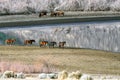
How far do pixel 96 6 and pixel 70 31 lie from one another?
36.0 m

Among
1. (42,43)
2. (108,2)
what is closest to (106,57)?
(42,43)

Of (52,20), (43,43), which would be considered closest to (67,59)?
(43,43)

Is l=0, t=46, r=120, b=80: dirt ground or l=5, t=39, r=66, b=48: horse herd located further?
l=5, t=39, r=66, b=48: horse herd

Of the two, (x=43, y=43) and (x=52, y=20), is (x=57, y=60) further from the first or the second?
(x=52, y=20)

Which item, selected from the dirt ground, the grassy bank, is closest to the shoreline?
the grassy bank

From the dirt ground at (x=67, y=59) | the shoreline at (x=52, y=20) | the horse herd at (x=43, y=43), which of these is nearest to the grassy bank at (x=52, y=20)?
the shoreline at (x=52, y=20)

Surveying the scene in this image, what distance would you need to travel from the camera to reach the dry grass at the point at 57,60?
31031 millimetres

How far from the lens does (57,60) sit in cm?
3522

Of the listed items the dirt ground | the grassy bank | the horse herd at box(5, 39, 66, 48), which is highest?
the dirt ground

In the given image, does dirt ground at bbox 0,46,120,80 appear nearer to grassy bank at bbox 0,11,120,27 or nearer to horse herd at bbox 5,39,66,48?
horse herd at bbox 5,39,66,48

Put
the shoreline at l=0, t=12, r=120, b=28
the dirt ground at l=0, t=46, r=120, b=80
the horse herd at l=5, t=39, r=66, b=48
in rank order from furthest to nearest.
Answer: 1. the shoreline at l=0, t=12, r=120, b=28
2. the horse herd at l=5, t=39, r=66, b=48
3. the dirt ground at l=0, t=46, r=120, b=80

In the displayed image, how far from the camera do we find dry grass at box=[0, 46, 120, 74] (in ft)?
102

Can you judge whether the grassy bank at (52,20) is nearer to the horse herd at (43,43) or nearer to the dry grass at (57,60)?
the horse herd at (43,43)

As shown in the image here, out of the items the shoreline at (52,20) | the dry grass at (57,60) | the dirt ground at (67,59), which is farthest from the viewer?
the shoreline at (52,20)
